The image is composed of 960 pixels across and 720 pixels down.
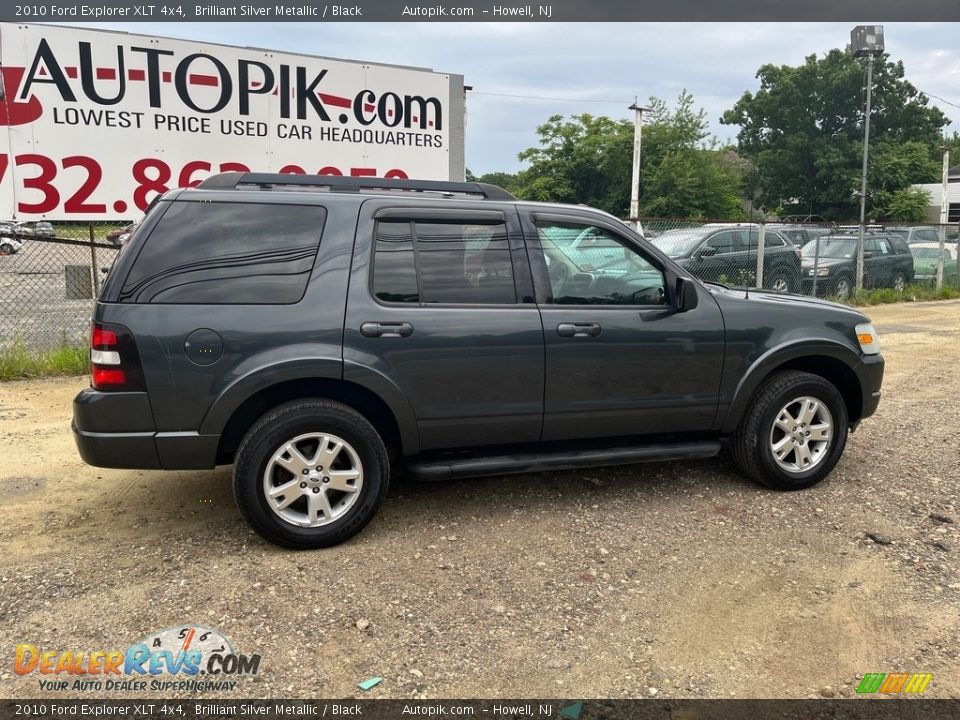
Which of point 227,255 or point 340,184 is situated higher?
point 340,184

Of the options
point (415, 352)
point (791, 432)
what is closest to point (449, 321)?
point (415, 352)

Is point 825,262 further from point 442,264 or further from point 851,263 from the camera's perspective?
point 442,264

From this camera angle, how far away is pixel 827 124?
185 feet

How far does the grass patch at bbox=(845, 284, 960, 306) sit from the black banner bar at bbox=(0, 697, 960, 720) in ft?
44.3

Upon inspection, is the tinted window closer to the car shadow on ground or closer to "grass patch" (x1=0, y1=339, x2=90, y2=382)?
the car shadow on ground

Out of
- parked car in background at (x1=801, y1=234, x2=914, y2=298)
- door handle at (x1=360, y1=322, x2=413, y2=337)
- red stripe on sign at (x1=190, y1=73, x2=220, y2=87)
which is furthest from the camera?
parked car in background at (x1=801, y1=234, x2=914, y2=298)

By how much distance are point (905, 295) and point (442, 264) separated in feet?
49.2

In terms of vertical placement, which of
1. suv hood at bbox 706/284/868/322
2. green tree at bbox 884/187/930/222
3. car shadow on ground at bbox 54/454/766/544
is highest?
green tree at bbox 884/187/930/222

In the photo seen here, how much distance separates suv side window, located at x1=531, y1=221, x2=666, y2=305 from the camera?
4312 millimetres

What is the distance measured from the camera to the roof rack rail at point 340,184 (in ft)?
13.5

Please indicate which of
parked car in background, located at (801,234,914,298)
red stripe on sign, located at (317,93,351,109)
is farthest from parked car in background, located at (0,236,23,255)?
parked car in background, located at (801,234,914,298)

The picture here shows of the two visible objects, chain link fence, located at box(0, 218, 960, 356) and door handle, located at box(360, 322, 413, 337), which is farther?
chain link fence, located at box(0, 218, 960, 356)

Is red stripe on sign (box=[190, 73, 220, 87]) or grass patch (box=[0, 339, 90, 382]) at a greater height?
red stripe on sign (box=[190, 73, 220, 87])
